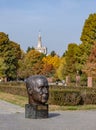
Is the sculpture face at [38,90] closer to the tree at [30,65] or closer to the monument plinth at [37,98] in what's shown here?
the monument plinth at [37,98]

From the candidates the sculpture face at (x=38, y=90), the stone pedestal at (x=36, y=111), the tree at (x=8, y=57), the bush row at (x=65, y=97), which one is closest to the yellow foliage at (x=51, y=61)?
the tree at (x=8, y=57)

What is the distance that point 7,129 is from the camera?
11430mm

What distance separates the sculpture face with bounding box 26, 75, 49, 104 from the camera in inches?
579

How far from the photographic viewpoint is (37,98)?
1470 cm

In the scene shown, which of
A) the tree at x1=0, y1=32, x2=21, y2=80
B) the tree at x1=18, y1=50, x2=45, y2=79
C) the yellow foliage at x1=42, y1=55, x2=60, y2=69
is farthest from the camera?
the yellow foliage at x1=42, y1=55, x2=60, y2=69

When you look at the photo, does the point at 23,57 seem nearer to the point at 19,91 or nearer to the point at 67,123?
the point at 19,91

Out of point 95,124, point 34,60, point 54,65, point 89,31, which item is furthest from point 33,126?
point 54,65

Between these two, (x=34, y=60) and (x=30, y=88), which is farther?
(x=34, y=60)

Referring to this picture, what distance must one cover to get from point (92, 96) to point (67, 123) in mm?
9769

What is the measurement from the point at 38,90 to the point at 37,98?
0.31 m

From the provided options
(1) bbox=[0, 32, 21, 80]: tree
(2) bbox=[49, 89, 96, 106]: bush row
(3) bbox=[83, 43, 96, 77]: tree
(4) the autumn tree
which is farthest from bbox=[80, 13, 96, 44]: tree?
(4) the autumn tree

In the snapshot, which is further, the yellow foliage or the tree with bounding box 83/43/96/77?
the yellow foliage

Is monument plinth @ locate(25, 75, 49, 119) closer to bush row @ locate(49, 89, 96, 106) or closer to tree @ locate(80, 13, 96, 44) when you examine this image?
bush row @ locate(49, 89, 96, 106)

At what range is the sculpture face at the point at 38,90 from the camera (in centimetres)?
1470
